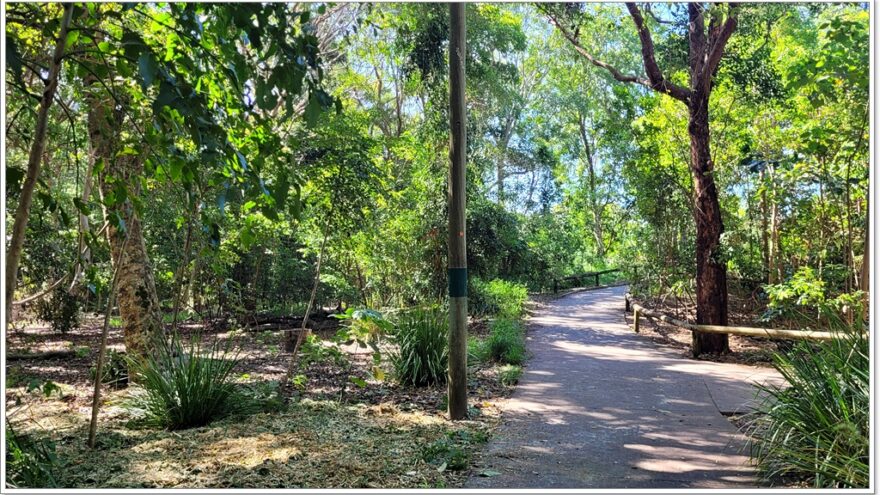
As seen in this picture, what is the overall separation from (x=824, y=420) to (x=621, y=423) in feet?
6.73

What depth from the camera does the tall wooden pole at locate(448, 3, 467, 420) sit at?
16.8ft

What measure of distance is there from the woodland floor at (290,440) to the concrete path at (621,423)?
0.35 m

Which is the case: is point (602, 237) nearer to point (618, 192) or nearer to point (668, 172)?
point (618, 192)

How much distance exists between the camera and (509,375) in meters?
7.26

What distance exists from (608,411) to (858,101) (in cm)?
469

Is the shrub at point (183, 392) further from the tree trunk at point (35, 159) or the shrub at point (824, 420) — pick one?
the shrub at point (824, 420)

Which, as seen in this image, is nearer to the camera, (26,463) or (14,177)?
(14,177)

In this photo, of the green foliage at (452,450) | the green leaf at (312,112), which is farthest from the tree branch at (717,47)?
the green leaf at (312,112)

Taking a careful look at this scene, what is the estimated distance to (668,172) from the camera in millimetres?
11836

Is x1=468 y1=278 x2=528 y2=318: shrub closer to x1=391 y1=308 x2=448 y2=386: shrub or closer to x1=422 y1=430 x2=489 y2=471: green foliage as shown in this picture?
x1=391 y1=308 x2=448 y2=386: shrub

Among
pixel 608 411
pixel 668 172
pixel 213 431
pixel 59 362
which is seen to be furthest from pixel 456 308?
pixel 668 172

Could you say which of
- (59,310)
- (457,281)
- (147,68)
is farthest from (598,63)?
(59,310)

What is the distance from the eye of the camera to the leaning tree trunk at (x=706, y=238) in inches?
359

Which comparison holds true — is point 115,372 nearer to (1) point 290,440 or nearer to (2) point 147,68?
(1) point 290,440
